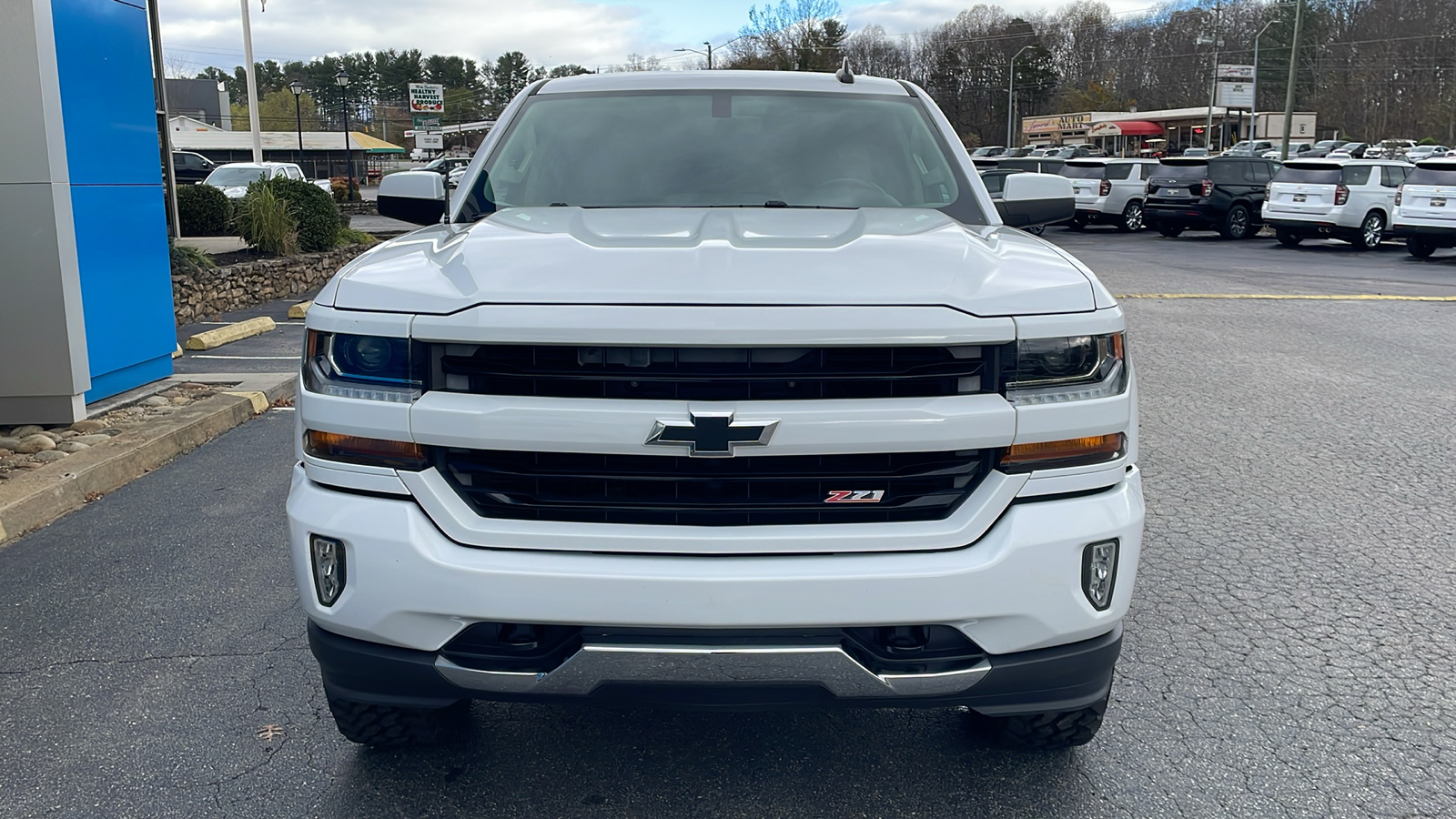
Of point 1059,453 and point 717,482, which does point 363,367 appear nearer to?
point 717,482

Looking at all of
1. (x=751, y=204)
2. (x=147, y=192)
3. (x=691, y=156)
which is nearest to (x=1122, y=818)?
(x=751, y=204)

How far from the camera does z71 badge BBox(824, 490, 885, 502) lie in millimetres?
2328

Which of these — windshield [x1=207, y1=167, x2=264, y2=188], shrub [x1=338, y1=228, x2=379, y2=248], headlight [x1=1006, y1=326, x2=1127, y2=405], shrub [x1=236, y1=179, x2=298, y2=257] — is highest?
windshield [x1=207, y1=167, x2=264, y2=188]

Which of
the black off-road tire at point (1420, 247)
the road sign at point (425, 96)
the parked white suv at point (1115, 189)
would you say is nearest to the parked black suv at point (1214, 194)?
the parked white suv at point (1115, 189)

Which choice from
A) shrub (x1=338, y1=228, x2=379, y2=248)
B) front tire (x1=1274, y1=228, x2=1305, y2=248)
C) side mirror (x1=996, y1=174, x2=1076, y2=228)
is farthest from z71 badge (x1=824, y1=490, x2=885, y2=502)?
front tire (x1=1274, y1=228, x2=1305, y2=248)

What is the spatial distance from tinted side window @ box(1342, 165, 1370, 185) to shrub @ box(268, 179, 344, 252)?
19396 millimetres

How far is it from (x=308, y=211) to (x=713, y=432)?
47.1 feet

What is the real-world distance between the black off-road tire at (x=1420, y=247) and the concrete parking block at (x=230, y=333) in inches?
761

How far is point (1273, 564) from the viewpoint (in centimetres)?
446

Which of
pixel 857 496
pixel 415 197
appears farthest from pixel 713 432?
pixel 415 197

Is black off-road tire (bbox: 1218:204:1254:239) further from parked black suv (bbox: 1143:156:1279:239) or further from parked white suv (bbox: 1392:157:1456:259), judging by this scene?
parked white suv (bbox: 1392:157:1456:259)

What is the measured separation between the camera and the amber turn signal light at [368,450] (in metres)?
2.32

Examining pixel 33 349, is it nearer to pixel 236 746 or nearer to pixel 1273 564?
pixel 236 746

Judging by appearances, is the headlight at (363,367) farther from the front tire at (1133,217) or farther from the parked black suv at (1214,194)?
the front tire at (1133,217)
